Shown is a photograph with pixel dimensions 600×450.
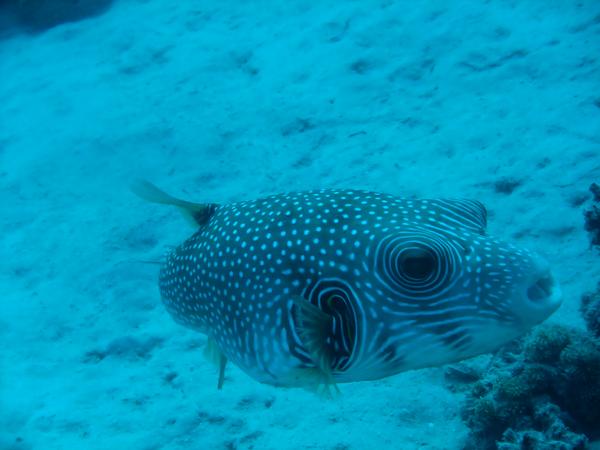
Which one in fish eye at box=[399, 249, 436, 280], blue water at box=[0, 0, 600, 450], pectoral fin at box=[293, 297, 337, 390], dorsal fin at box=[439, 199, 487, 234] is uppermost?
fish eye at box=[399, 249, 436, 280]

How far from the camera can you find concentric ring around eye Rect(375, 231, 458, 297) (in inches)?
72.5

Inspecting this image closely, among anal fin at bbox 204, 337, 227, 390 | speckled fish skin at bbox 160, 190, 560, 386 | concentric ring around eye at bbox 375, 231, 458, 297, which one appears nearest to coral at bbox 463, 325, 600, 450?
speckled fish skin at bbox 160, 190, 560, 386

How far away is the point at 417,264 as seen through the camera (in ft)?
6.07

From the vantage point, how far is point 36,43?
1149 cm

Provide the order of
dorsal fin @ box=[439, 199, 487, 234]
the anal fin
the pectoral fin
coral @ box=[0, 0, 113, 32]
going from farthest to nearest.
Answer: coral @ box=[0, 0, 113, 32] < the anal fin < dorsal fin @ box=[439, 199, 487, 234] < the pectoral fin

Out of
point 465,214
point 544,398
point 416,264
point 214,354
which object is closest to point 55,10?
point 214,354

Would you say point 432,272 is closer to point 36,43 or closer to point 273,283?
point 273,283

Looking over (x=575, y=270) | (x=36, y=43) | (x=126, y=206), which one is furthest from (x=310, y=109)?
(x=36, y=43)

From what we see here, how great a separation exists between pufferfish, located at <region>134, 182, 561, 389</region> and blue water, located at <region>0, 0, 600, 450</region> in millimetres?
1668

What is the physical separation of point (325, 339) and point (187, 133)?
20.3ft

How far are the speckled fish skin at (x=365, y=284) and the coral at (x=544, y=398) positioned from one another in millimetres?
1258

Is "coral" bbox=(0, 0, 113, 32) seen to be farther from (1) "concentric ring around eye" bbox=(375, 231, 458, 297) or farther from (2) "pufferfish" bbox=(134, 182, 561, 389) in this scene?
(1) "concentric ring around eye" bbox=(375, 231, 458, 297)

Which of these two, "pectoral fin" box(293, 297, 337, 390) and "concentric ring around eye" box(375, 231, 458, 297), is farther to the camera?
"pectoral fin" box(293, 297, 337, 390)

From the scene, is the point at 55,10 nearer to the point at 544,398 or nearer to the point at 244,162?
the point at 244,162
